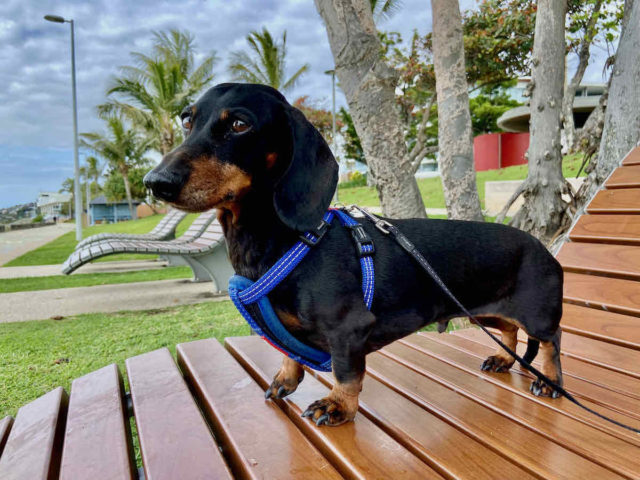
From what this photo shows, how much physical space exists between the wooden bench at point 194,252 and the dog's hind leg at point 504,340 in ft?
13.0

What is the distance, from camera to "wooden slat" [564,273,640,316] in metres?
2.22

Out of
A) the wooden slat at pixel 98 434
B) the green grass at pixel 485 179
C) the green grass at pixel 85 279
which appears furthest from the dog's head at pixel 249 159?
the green grass at pixel 485 179

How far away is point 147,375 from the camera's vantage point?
1.91 meters

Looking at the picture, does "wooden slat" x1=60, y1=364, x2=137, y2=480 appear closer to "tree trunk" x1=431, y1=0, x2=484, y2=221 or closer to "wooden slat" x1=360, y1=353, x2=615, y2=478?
"wooden slat" x1=360, y1=353, x2=615, y2=478

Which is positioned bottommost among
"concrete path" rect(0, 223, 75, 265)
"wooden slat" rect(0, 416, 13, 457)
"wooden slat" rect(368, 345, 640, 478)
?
"concrete path" rect(0, 223, 75, 265)

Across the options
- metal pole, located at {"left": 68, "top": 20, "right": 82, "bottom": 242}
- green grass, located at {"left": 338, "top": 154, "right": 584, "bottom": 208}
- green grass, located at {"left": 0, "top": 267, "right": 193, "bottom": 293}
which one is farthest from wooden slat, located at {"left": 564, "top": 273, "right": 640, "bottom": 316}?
metal pole, located at {"left": 68, "top": 20, "right": 82, "bottom": 242}

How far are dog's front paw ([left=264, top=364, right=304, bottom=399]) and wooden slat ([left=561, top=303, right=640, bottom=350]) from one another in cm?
150

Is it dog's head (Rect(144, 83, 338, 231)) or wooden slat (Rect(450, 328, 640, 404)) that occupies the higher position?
dog's head (Rect(144, 83, 338, 231))

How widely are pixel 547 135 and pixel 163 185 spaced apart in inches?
158

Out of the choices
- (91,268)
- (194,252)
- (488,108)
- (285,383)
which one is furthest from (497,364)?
(488,108)

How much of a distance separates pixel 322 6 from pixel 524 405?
3039 mm

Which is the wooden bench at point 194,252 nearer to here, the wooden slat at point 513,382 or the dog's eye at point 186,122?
the wooden slat at point 513,382

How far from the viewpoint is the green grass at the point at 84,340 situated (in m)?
3.11

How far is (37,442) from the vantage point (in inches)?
56.2
